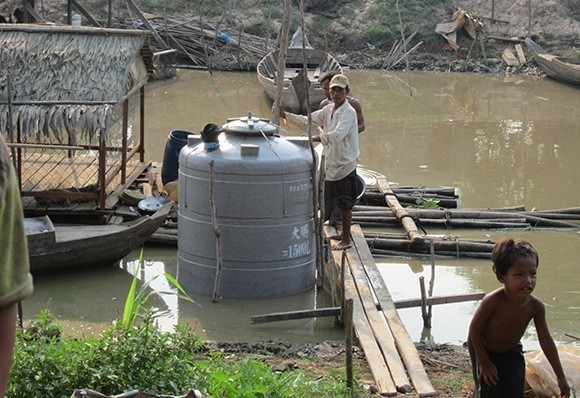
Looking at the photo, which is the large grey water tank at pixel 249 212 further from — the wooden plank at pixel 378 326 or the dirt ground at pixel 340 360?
the dirt ground at pixel 340 360

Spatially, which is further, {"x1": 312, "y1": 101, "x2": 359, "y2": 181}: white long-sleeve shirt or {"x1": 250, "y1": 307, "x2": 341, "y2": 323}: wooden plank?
{"x1": 312, "y1": 101, "x2": 359, "y2": 181}: white long-sleeve shirt

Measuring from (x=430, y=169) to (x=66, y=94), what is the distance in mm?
6391

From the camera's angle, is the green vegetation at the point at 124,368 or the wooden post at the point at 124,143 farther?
the wooden post at the point at 124,143

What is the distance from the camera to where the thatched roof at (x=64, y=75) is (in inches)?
343

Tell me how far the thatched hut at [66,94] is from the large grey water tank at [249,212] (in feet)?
4.39

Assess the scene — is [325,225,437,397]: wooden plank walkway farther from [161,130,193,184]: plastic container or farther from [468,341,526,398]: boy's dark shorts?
[161,130,193,184]: plastic container

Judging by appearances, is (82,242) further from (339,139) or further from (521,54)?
(521,54)

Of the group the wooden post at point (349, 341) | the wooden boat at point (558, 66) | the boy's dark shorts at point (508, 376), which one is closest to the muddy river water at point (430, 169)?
the wooden boat at point (558, 66)

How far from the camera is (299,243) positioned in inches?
308

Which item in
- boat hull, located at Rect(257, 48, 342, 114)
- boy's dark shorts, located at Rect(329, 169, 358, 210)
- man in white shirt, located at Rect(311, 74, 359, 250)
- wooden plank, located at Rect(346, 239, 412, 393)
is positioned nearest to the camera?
wooden plank, located at Rect(346, 239, 412, 393)

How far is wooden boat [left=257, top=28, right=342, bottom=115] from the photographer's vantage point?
17.7m

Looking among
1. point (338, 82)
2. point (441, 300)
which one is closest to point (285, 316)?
point (441, 300)

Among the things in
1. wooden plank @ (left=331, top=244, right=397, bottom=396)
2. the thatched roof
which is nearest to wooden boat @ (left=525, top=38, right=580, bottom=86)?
the thatched roof

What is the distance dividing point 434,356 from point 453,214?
12.8ft
